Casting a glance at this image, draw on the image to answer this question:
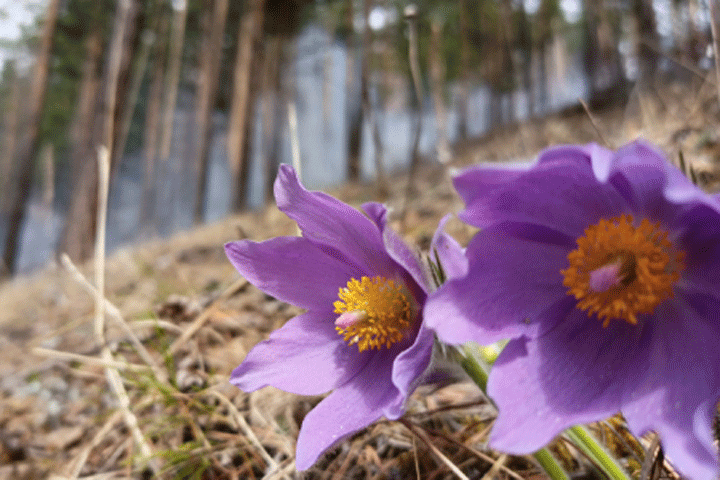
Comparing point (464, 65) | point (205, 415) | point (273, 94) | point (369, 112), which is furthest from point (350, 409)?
point (273, 94)

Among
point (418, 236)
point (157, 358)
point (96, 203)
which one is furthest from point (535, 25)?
point (157, 358)

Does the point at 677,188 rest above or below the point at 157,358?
above

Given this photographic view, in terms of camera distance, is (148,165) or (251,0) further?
(148,165)

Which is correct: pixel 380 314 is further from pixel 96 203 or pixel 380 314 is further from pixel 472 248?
pixel 96 203

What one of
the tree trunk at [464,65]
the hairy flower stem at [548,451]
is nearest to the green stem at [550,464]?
the hairy flower stem at [548,451]

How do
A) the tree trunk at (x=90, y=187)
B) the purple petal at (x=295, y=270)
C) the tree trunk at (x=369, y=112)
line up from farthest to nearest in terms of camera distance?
the tree trunk at (x=90, y=187) → the tree trunk at (x=369, y=112) → the purple petal at (x=295, y=270)

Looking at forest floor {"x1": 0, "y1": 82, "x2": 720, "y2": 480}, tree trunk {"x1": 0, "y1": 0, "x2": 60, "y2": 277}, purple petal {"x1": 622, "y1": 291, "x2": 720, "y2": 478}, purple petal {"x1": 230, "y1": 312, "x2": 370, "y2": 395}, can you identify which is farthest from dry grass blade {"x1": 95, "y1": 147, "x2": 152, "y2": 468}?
tree trunk {"x1": 0, "y1": 0, "x2": 60, "y2": 277}

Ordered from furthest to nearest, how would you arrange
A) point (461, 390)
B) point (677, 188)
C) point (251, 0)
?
1. point (251, 0)
2. point (461, 390)
3. point (677, 188)

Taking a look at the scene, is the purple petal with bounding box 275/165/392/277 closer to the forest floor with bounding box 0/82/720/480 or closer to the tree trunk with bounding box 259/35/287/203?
the forest floor with bounding box 0/82/720/480

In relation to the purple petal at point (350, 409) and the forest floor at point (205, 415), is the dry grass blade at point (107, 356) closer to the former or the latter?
the forest floor at point (205, 415)
